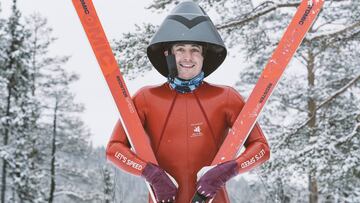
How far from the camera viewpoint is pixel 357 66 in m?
13.9

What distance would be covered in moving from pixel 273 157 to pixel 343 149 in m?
1.32

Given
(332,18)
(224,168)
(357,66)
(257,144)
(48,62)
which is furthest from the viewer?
(48,62)

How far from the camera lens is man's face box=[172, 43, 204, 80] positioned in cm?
298

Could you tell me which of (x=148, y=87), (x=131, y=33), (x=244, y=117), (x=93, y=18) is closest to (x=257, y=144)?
(x=244, y=117)

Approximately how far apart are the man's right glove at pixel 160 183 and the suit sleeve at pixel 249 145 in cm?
42

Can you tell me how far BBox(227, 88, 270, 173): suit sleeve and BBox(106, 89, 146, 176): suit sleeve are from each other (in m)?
0.56

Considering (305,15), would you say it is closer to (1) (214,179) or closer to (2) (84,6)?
(1) (214,179)

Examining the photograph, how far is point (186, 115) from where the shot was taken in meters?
2.94

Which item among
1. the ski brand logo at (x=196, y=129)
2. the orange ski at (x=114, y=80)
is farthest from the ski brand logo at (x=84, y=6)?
the ski brand logo at (x=196, y=129)

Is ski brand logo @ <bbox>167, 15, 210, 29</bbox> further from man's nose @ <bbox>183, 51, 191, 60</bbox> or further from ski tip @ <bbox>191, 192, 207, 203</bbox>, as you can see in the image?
ski tip @ <bbox>191, 192, 207, 203</bbox>

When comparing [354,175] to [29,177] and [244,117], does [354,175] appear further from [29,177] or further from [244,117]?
[29,177]

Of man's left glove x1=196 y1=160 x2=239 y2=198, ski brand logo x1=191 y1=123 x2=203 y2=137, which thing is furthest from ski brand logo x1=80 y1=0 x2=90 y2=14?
man's left glove x1=196 y1=160 x2=239 y2=198

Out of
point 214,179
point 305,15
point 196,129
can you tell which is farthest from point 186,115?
point 305,15

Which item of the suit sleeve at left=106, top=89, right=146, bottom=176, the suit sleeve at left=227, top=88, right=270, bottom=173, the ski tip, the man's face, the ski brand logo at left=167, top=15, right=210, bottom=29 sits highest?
the ski brand logo at left=167, top=15, right=210, bottom=29
